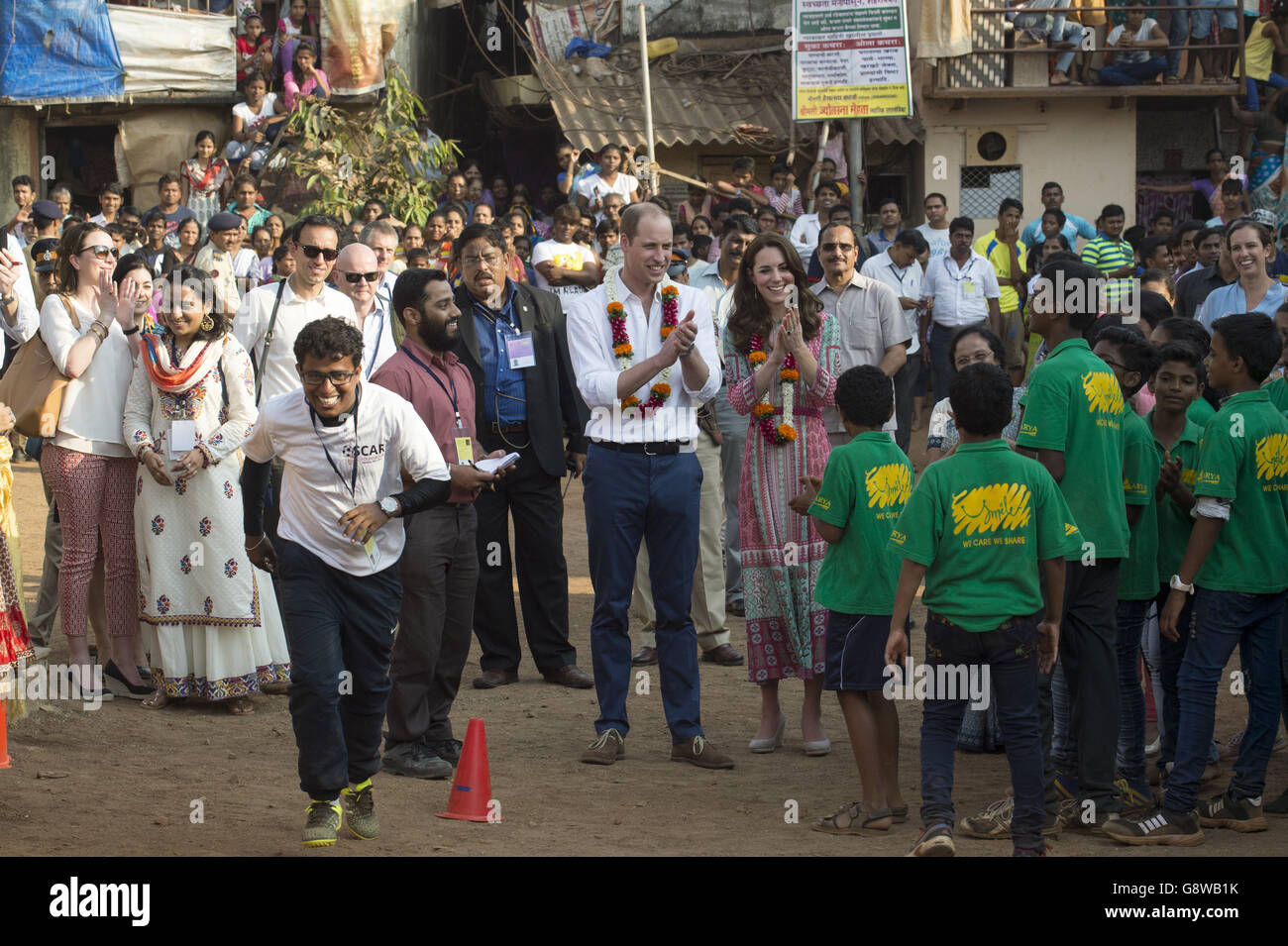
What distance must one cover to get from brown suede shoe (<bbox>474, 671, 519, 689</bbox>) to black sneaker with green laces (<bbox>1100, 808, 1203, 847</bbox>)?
3.73 meters

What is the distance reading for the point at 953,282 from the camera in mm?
14555

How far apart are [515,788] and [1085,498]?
2.64 m

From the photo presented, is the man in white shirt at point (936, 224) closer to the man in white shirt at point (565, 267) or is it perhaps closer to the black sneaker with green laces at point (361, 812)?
the man in white shirt at point (565, 267)

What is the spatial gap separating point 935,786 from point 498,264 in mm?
3931

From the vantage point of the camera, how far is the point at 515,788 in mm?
6531

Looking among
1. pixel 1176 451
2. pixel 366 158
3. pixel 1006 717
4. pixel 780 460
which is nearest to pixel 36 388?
pixel 780 460

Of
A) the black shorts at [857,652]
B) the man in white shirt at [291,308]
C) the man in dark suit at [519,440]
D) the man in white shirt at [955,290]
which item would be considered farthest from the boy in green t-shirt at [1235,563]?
the man in white shirt at [955,290]

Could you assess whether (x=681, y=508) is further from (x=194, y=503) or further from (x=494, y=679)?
(x=194, y=503)

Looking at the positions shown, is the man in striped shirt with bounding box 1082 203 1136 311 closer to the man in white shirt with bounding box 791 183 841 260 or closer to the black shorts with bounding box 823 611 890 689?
the man in white shirt with bounding box 791 183 841 260

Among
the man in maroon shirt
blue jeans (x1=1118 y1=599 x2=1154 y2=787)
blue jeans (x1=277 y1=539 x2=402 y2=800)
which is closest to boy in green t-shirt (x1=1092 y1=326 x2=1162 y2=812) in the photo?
blue jeans (x1=1118 y1=599 x2=1154 y2=787)

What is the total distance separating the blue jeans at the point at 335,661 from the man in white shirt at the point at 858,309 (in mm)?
3452

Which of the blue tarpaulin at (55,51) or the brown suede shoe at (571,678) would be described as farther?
the blue tarpaulin at (55,51)

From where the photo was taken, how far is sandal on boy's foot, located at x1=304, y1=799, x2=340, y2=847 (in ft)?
17.9

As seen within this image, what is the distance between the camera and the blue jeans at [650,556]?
22.3 ft
